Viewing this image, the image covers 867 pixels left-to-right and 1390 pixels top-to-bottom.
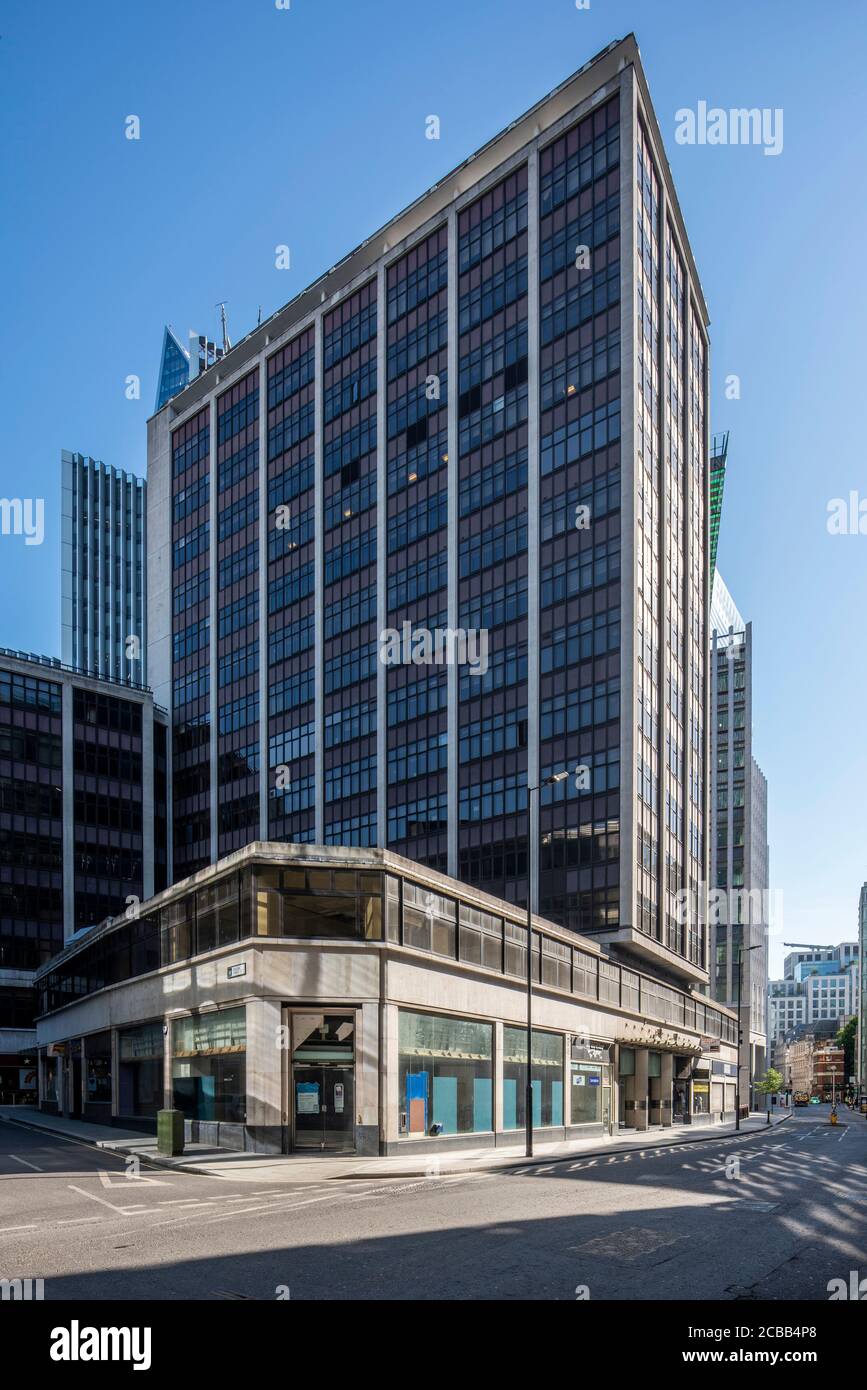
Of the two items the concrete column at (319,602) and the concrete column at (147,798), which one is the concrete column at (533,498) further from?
the concrete column at (147,798)

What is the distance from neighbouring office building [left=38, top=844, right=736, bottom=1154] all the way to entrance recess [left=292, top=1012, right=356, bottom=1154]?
43mm

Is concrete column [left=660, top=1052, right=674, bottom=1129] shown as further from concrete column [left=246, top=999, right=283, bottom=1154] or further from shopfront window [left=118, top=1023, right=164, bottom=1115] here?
concrete column [left=246, top=999, right=283, bottom=1154]

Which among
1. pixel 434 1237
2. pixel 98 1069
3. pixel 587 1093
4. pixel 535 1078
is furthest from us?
pixel 98 1069

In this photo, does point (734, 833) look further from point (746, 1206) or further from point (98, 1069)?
point (746, 1206)

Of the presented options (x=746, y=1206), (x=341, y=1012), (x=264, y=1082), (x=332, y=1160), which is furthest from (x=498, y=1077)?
(x=746, y=1206)

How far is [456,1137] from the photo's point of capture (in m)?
37.3

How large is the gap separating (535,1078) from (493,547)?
4330 centimetres

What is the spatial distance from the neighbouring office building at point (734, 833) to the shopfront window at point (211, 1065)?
4654 inches

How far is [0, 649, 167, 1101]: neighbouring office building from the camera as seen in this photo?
95.4 meters

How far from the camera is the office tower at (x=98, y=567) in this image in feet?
570

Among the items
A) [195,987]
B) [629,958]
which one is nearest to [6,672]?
[629,958]

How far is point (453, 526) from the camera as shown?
83.1m

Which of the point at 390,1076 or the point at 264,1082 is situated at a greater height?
the point at 264,1082

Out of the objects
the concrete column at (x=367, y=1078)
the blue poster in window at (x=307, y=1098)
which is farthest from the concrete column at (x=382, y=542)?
the blue poster in window at (x=307, y=1098)
